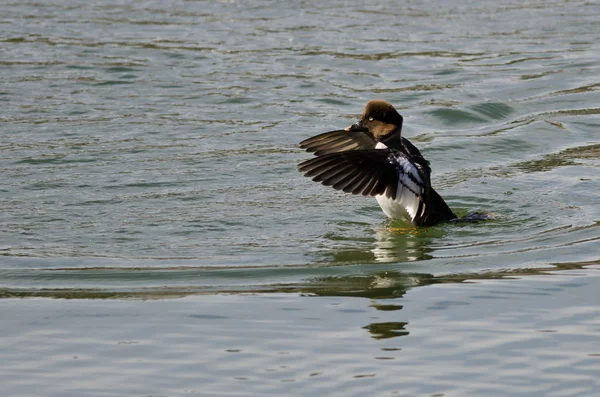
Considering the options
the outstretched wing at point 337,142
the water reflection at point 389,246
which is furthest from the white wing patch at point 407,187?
the outstretched wing at point 337,142

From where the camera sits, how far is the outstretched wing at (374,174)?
8.66 metres

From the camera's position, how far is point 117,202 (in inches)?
380

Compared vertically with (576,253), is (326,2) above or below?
above

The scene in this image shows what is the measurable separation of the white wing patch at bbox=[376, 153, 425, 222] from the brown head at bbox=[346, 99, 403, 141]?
71 centimetres

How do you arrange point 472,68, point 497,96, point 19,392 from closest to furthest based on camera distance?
1. point 19,392
2. point 497,96
3. point 472,68

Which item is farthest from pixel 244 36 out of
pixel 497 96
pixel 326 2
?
pixel 497 96

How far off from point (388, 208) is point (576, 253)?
1693 millimetres

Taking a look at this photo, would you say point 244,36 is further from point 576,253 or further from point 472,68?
point 576,253

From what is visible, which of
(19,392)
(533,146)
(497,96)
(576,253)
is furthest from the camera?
(497,96)

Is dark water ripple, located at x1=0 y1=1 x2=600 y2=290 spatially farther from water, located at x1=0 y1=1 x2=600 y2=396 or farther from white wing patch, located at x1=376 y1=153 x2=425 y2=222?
white wing patch, located at x1=376 y1=153 x2=425 y2=222

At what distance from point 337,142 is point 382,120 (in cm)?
53

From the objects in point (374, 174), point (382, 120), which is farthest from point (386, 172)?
point (382, 120)

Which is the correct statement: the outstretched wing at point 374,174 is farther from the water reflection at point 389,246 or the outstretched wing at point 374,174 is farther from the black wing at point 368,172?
the water reflection at point 389,246

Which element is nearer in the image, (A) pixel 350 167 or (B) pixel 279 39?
(A) pixel 350 167
